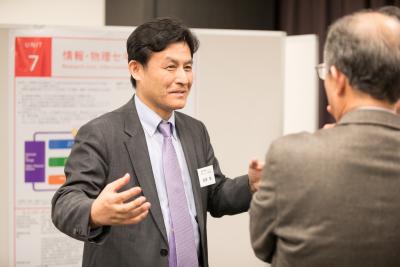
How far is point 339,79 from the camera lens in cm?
124

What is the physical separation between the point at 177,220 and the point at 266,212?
2.21 feet

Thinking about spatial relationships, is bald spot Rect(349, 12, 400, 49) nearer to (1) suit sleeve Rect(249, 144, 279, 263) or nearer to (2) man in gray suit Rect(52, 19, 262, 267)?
(1) suit sleeve Rect(249, 144, 279, 263)

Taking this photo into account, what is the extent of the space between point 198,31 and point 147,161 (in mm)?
1458

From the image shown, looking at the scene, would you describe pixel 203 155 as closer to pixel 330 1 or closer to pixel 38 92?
pixel 38 92

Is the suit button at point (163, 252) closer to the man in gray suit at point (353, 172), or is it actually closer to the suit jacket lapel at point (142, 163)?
the suit jacket lapel at point (142, 163)

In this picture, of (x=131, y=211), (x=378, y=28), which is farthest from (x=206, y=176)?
(x=378, y=28)

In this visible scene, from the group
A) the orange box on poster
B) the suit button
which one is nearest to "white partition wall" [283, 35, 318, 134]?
the orange box on poster

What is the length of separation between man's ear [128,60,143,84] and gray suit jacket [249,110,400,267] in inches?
37.4

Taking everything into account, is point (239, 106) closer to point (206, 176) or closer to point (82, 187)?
point (206, 176)

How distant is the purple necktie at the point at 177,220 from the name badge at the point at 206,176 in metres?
0.10

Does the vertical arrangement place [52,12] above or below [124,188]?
above

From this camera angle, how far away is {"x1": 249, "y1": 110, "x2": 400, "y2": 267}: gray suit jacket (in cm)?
119

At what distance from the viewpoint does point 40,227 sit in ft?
9.66

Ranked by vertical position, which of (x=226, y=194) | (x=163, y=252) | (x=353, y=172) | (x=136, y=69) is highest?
(x=136, y=69)
